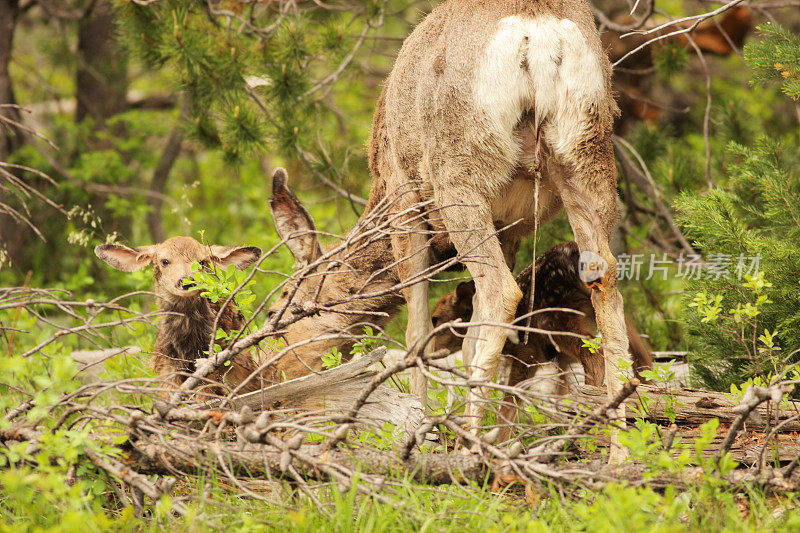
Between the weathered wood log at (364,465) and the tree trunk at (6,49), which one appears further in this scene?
the tree trunk at (6,49)

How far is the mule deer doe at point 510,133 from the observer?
13.3 ft

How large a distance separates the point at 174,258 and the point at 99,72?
17.0ft

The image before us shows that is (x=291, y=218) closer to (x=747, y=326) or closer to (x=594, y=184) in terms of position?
(x=594, y=184)

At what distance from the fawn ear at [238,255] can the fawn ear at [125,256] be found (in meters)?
0.43

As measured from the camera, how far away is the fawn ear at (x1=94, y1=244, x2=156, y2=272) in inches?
205

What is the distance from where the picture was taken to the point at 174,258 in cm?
500

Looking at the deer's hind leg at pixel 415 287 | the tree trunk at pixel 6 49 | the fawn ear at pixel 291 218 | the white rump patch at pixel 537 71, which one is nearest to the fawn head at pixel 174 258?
the fawn ear at pixel 291 218

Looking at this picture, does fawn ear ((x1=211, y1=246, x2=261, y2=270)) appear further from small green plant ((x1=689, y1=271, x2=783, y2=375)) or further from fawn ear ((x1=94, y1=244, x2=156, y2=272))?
small green plant ((x1=689, y1=271, x2=783, y2=375))

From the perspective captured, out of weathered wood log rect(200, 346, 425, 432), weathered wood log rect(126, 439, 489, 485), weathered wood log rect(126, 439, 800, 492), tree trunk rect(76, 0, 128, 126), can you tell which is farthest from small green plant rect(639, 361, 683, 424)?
tree trunk rect(76, 0, 128, 126)

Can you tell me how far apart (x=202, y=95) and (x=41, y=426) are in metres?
3.84

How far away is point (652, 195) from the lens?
7168 millimetres

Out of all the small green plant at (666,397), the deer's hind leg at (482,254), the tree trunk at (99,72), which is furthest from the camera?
the tree trunk at (99,72)

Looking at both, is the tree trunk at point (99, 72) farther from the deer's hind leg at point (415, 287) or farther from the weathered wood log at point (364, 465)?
the weathered wood log at point (364, 465)

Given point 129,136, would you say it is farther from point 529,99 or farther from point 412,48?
point 529,99
